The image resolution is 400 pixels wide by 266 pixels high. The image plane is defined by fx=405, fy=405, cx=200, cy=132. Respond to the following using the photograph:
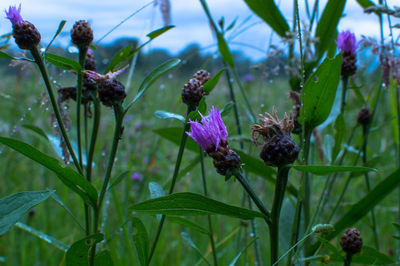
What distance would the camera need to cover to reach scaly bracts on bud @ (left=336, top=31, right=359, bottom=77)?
970 millimetres

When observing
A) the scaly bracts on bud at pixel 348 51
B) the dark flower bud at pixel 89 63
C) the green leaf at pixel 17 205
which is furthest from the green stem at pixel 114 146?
the scaly bracts on bud at pixel 348 51

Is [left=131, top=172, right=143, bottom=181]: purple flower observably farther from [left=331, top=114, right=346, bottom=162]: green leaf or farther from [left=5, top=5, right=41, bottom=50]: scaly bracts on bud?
[left=5, top=5, right=41, bottom=50]: scaly bracts on bud

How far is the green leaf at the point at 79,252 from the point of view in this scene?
65 centimetres

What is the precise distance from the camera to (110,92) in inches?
27.2

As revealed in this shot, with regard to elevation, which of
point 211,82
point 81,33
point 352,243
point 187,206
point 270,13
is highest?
point 270,13

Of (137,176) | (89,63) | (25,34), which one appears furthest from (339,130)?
(137,176)

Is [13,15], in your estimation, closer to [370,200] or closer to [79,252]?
[79,252]

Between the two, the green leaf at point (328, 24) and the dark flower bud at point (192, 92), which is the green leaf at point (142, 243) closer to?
the dark flower bud at point (192, 92)

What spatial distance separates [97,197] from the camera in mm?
701

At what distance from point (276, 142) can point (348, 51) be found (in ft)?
1.55

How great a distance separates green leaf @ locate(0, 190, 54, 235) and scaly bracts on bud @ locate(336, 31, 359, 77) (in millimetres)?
728

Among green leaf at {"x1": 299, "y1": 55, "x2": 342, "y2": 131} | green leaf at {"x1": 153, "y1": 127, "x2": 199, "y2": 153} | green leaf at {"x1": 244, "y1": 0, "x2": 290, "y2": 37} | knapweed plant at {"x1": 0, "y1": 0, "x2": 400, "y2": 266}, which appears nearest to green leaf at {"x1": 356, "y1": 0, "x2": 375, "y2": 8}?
knapweed plant at {"x1": 0, "y1": 0, "x2": 400, "y2": 266}

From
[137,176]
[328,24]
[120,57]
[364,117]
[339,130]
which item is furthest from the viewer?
[137,176]

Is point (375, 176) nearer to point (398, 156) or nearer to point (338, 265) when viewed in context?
point (398, 156)
